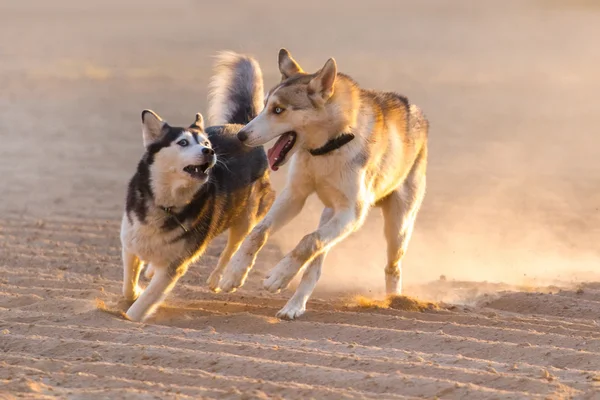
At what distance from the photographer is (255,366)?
5355 mm

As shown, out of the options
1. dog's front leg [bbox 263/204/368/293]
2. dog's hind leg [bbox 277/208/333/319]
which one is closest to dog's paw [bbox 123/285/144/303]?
dog's hind leg [bbox 277/208/333/319]

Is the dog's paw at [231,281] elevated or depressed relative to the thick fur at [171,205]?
depressed

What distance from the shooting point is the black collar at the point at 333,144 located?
22.1 ft

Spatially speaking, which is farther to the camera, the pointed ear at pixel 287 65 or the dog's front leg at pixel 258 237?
the pointed ear at pixel 287 65

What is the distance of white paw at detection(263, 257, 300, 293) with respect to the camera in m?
6.59

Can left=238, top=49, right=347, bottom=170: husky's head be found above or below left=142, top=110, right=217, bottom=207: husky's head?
above

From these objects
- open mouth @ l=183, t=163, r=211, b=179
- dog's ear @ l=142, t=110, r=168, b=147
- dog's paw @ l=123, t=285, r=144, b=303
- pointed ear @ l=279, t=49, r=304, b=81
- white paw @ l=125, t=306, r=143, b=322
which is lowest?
white paw @ l=125, t=306, r=143, b=322

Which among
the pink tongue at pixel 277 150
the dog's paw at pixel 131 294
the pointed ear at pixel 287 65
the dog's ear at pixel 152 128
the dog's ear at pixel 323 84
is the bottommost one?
the dog's paw at pixel 131 294

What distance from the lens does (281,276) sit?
21.6ft

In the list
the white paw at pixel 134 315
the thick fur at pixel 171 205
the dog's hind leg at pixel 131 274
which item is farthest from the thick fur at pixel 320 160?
the dog's hind leg at pixel 131 274

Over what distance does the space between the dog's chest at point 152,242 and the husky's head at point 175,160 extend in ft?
0.66

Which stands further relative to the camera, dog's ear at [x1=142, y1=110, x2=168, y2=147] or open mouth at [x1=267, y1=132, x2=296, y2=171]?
dog's ear at [x1=142, y1=110, x2=168, y2=147]

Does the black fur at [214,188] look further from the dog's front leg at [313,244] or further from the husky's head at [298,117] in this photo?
the dog's front leg at [313,244]

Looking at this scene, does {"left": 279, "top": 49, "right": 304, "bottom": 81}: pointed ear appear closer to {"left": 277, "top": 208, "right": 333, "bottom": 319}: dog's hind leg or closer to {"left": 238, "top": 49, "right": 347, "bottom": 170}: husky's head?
{"left": 238, "top": 49, "right": 347, "bottom": 170}: husky's head
